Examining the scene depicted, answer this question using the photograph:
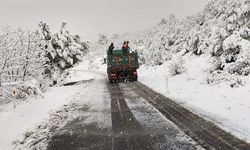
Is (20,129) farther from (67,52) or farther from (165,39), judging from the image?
(165,39)

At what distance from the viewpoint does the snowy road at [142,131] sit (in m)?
6.70

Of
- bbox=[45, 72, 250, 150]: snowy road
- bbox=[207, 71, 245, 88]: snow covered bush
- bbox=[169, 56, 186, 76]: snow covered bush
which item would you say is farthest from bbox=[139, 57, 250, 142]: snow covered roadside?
bbox=[169, 56, 186, 76]: snow covered bush

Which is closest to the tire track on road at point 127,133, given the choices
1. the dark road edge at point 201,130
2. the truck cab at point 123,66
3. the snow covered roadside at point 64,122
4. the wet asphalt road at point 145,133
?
the wet asphalt road at point 145,133

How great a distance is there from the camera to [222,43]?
17.7 m

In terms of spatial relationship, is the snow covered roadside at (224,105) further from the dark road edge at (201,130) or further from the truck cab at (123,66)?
the truck cab at (123,66)

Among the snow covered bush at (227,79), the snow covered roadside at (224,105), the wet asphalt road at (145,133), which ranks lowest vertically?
the wet asphalt road at (145,133)

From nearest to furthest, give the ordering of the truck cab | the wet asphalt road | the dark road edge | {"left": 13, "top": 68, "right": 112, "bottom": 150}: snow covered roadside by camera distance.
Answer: the dark road edge < the wet asphalt road < {"left": 13, "top": 68, "right": 112, "bottom": 150}: snow covered roadside < the truck cab

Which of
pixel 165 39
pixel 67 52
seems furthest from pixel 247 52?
pixel 165 39

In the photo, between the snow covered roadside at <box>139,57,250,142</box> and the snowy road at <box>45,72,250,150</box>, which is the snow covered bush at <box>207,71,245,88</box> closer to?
the snow covered roadside at <box>139,57,250,142</box>

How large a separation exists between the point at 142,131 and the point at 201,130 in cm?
164

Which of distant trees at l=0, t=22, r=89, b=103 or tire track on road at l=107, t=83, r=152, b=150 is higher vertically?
distant trees at l=0, t=22, r=89, b=103

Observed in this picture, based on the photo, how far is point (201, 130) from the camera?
25.6ft

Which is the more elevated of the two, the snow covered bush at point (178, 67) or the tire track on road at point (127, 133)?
the snow covered bush at point (178, 67)

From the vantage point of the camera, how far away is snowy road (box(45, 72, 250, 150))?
670cm
